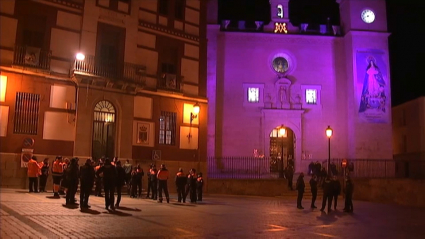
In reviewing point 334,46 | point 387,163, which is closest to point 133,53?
point 334,46

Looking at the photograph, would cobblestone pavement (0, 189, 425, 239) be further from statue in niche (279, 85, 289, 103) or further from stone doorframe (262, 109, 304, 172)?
statue in niche (279, 85, 289, 103)

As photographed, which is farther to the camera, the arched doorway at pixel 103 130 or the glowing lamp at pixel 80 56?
the arched doorway at pixel 103 130

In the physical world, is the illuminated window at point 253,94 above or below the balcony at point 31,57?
above

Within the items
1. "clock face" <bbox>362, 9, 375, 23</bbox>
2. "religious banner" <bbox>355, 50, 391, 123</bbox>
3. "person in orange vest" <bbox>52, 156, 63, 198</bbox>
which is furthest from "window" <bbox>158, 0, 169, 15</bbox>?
A: "clock face" <bbox>362, 9, 375, 23</bbox>

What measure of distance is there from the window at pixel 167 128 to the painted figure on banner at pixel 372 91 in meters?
16.9

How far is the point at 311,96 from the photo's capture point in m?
35.8

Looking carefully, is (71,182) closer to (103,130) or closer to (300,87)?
(103,130)

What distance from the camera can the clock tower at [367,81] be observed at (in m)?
33.5

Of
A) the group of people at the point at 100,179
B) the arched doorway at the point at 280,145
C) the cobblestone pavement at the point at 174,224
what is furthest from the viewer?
the arched doorway at the point at 280,145

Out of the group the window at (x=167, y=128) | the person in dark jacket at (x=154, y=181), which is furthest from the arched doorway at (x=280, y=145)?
the person in dark jacket at (x=154, y=181)

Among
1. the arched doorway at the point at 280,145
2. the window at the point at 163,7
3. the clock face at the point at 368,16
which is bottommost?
the arched doorway at the point at 280,145

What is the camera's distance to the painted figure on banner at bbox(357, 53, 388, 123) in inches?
1330

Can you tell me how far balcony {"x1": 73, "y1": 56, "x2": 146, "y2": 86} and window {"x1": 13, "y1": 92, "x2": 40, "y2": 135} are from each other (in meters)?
2.67

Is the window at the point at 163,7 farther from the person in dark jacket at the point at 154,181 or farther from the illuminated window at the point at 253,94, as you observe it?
the person in dark jacket at the point at 154,181
